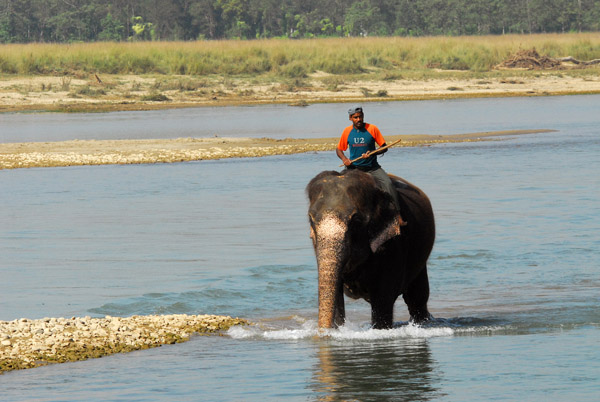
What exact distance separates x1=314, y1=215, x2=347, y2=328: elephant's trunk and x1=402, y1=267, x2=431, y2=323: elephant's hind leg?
222 centimetres

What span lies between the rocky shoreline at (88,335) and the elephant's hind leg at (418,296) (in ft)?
6.32

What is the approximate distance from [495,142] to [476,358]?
25.5m

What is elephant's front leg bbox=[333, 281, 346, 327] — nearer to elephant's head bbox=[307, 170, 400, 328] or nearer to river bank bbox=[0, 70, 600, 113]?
elephant's head bbox=[307, 170, 400, 328]

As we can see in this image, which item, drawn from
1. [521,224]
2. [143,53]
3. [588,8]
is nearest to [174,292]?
[521,224]

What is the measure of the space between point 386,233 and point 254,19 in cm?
10026

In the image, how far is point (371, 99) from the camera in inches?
2000

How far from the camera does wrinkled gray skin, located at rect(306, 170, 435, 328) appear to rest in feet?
30.8

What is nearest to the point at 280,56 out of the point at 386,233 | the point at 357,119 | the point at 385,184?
the point at 357,119

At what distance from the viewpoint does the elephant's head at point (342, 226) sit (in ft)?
30.7

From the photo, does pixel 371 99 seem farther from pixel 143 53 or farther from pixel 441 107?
pixel 143 53

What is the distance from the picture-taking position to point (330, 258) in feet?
30.6

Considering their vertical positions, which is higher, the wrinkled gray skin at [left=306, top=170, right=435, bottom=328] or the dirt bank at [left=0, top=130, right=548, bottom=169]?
the wrinkled gray skin at [left=306, top=170, right=435, bottom=328]

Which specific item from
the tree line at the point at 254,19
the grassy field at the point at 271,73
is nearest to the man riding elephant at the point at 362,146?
the grassy field at the point at 271,73

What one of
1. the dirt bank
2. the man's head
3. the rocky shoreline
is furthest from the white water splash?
the dirt bank
